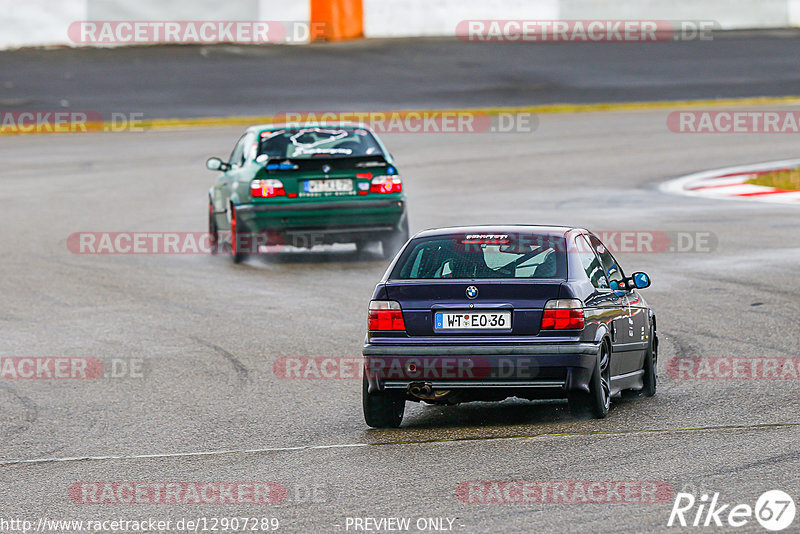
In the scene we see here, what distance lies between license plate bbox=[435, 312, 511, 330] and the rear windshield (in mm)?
283

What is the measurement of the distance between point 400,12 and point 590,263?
3938 cm

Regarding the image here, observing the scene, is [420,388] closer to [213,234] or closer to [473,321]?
[473,321]

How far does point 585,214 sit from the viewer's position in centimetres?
2031

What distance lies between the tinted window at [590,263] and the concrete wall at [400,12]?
115ft

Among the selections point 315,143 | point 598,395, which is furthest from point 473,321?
point 315,143

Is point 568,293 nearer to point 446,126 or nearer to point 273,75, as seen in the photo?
point 446,126

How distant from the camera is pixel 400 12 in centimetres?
4738

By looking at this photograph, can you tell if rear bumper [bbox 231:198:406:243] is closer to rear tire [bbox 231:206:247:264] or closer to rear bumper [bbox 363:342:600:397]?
rear tire [bbox 231:206:247:264]

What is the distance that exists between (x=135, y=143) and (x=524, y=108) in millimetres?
10159

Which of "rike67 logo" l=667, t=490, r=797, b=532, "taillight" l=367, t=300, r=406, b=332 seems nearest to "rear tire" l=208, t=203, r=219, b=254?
"taillight" l=367, t=300, r=406, b=332

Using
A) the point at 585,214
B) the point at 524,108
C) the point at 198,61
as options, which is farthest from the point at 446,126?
the point at 585,214

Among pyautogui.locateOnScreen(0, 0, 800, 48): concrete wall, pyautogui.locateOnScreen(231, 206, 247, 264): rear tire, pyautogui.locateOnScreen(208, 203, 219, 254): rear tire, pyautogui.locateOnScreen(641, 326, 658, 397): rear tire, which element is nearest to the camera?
pyautogui.locateOnScreen(641, 326, 658, 397): rear tire

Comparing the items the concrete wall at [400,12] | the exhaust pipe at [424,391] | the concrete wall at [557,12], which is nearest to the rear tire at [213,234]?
the exhaust pipe at [424,391]

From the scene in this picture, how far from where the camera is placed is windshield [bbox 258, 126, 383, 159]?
647 inches
